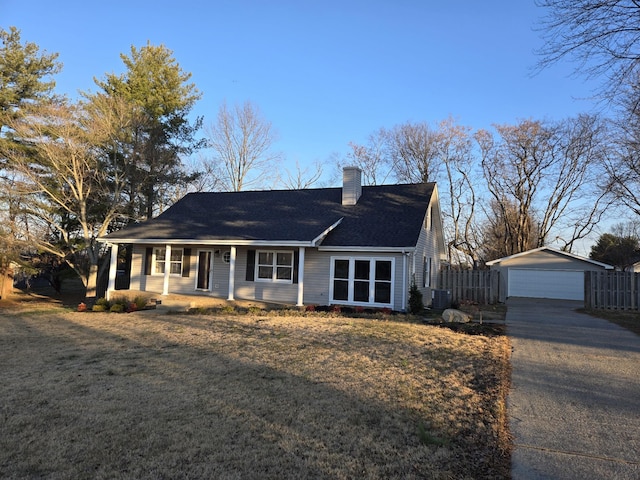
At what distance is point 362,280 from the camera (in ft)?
50.5

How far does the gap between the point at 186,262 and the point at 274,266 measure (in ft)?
13.4

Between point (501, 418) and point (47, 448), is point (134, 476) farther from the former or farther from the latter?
point (501, 418)

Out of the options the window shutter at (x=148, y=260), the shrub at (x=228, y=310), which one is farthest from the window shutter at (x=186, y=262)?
the shrub at (x=228, y=310)

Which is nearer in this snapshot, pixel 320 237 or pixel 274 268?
pixel 320 237

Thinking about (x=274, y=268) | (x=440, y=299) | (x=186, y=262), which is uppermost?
(x=186, y=262)

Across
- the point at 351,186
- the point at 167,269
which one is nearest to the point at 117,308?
the point at 167,269

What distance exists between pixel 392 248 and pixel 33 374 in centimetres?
1071

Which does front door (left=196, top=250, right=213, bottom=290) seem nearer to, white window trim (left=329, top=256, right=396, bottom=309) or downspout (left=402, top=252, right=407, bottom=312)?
white window trim (left=329, top=256, right=396, bottom=309)

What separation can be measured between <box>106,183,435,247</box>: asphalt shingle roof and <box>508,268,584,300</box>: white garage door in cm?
969

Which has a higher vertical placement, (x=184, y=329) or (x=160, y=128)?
(x=160, y=128)

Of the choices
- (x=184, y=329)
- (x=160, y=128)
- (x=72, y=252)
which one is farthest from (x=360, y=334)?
(x=160, y=128)

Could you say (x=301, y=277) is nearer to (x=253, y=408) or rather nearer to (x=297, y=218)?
(x=297, y=218)

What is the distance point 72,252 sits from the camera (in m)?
22.3

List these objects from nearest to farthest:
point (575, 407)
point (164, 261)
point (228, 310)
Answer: point (575, 407) < point (228, 310) < point (164, 261)
